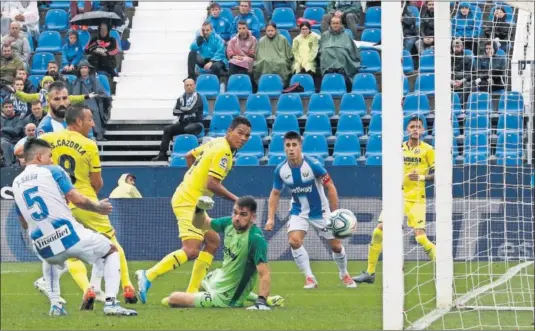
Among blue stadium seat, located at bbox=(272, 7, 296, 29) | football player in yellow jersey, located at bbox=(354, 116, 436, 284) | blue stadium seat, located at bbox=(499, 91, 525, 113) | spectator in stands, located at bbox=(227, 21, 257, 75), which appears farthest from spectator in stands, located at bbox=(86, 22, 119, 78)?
football player in yellow jersey, located at bbox=(354, 116, 436, 284)

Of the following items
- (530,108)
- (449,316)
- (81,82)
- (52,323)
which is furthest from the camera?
(81,82)

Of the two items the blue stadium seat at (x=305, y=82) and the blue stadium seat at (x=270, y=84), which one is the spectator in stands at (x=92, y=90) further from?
the blue stadium seat at (x=305, y=82)

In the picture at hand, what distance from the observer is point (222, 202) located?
20250mm

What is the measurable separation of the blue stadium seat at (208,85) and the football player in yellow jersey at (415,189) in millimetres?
9484

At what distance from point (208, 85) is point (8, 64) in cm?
421

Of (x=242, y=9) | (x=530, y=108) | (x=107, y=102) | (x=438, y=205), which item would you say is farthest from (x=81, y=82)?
(x=438, y=205)

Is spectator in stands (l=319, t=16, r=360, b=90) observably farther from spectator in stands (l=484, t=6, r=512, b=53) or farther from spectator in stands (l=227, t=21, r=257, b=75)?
spectator in stands (l=484, t=6, r=512, b=53)

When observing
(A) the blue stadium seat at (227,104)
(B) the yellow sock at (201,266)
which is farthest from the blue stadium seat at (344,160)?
(B) the yellow sock at (201,266)

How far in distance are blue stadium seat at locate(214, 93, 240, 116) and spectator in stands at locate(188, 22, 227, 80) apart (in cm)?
107

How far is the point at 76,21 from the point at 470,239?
12418mm

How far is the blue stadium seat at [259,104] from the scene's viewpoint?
79.7ft

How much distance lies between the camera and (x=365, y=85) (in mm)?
24281

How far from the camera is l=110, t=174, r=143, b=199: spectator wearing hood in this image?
824 inches

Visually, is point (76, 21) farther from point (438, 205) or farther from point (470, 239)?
point (438, 205)
